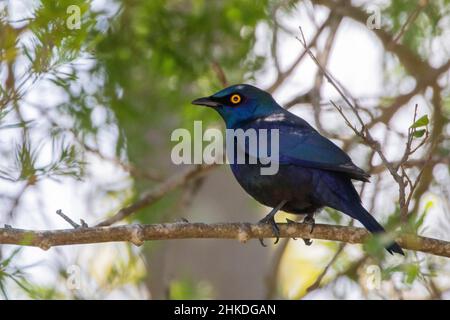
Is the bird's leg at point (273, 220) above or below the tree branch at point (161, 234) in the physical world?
above

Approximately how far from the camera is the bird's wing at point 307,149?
4934 mm

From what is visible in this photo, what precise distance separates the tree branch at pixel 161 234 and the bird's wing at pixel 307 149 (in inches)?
16.9

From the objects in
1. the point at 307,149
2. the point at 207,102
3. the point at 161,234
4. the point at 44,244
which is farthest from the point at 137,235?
the point at 207,102

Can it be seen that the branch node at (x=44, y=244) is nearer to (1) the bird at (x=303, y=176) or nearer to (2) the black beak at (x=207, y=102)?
(1) the bird at (x=303, y=176)

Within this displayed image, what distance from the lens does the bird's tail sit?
13.9 ft

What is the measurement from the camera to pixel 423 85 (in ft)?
20.6

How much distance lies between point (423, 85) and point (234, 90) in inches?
56.8

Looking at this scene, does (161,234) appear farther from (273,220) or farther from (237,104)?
(237,104)

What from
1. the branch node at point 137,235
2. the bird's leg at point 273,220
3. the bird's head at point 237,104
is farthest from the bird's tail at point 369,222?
the bird's head at point 237,104

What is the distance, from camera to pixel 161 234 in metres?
4.34

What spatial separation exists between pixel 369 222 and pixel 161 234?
1.12 meters

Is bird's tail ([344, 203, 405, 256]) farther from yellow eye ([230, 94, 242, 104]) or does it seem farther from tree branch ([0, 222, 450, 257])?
yellow eye ([230, 94, 242, 104])

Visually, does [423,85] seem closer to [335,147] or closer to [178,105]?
[335,147]
